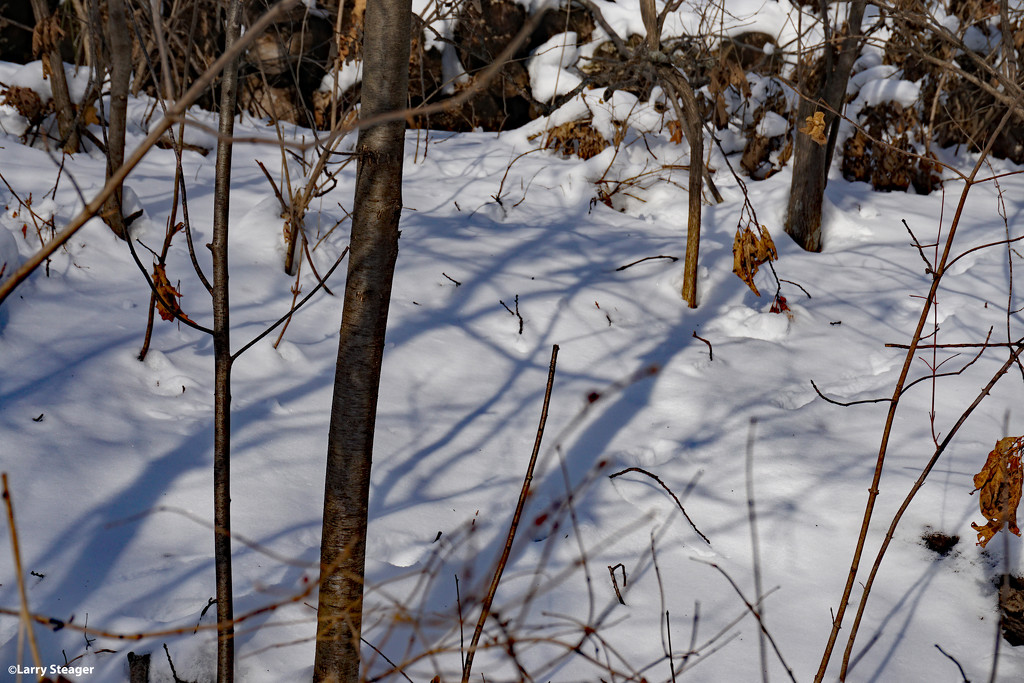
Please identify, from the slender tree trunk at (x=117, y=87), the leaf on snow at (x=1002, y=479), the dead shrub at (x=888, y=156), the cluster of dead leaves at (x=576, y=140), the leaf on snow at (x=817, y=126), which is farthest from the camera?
the cluster of dead leaves at (x=576, y=140)

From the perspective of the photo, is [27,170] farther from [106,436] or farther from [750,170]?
[750,170]

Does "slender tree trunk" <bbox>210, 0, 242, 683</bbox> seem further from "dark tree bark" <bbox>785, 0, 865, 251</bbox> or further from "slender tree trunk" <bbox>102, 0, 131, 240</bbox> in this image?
"dark tree bark" <bbox>785, 0, 865, 251</bbox>

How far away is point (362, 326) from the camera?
4.55ft

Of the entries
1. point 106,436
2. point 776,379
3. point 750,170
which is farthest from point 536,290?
point 750,170

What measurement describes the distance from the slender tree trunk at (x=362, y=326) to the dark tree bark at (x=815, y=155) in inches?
155

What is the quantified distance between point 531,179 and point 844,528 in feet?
12.3

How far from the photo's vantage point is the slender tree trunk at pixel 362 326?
1.32 meters

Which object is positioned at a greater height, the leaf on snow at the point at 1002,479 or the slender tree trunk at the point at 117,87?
the slender tree trunk at the point at 117,87

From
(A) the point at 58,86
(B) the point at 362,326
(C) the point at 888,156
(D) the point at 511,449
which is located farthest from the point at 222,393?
(C) the point at 888,156

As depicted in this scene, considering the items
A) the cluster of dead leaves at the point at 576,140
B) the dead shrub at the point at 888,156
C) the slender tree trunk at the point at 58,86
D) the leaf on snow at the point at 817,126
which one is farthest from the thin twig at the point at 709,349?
the slender tree trunk at the point at 58,86

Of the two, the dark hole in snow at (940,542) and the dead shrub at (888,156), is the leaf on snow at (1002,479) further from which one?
the dead shrub at (888,156)

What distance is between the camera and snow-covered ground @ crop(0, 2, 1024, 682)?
173 centimetres

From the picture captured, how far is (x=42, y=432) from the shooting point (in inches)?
80.1

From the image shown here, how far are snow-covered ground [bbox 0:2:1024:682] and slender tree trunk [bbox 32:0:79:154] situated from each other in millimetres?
160
